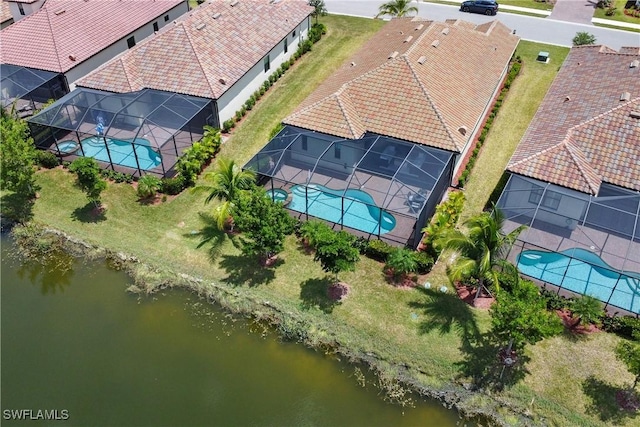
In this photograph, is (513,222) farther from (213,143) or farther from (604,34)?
(604,34)

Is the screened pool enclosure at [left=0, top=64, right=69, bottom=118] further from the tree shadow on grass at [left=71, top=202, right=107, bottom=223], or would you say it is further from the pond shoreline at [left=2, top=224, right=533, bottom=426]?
the pond shoreline at [left=2, top=224, right=533, bottom=426]

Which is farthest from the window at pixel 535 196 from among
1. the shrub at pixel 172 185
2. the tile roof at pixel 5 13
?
the tile roof at pixel 5 13

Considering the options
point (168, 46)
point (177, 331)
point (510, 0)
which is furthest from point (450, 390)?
point (510, 0)

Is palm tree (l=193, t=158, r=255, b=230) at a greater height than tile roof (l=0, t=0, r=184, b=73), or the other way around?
tile roof (l=0, t=0, r=184, b=73)

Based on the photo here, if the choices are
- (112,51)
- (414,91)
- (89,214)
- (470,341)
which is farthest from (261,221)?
(112,51)

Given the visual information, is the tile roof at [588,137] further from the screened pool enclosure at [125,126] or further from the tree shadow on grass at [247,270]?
the screened pool enclosure at [125,126]

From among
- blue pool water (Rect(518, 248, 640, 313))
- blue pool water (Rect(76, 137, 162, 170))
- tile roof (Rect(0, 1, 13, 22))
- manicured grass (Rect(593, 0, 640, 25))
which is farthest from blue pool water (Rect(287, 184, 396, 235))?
manicured grass (Rect(593, 0, 640, 25))
